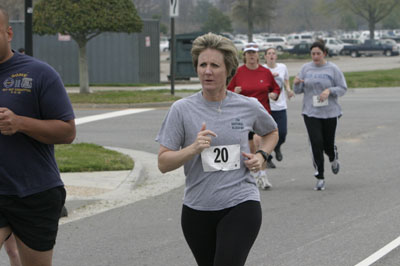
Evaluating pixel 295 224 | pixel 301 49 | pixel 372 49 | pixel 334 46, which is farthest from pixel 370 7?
pixel 295 224

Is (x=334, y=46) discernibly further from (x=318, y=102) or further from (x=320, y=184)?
(x=320, y=184)

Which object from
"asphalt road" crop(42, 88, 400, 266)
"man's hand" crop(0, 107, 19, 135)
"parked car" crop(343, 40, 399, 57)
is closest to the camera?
"man's hand" crop(0, 107, 19, 135)

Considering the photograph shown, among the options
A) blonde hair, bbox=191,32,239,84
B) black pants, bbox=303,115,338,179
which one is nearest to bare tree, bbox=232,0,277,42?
black pants, bbox=303,115,338,179

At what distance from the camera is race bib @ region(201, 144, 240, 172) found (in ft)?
14.8

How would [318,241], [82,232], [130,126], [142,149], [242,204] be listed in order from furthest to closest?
[130,126]
[142,149]
[82,232]
[318,241]
[242,204]

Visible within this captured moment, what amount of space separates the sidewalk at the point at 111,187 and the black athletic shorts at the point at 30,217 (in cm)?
387

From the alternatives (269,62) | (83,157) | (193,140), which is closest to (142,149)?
(83,157)

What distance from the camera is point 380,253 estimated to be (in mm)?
6812

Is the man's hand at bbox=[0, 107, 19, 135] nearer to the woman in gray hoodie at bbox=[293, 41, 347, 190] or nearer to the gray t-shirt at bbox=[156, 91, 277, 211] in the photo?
the gray t-shirt at bbox=[156, 91, 277, 211]

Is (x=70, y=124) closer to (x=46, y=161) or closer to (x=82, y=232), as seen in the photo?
(x=46, y=161)

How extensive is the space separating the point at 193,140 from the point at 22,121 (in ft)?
3.24

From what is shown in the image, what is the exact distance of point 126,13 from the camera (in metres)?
26.0

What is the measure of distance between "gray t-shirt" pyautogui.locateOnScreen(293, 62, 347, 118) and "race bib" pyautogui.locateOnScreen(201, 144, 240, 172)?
570cm

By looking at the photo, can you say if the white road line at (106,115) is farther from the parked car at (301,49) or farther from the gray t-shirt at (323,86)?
the parked car at (301,49)
